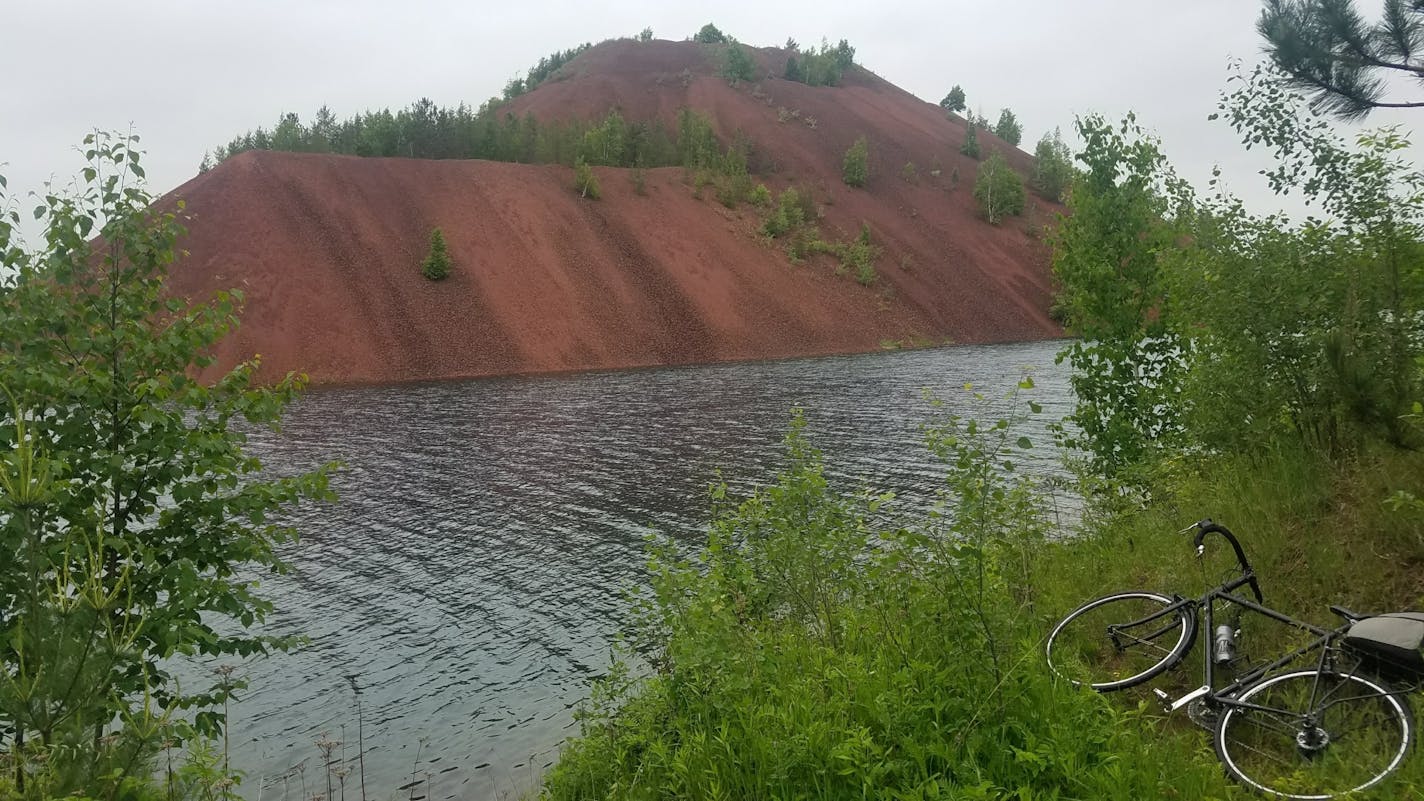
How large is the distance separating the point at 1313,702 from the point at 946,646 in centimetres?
202

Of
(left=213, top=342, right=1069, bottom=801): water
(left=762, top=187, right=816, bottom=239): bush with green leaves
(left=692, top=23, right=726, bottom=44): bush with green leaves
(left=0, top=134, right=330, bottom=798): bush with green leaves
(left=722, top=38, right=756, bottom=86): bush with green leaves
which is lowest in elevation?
(left=213, top=342, right=1069, bottom=801): water

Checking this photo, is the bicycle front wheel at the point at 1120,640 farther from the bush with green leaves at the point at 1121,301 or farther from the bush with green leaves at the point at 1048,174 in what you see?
the bush with green leaves at the point at 1048,174

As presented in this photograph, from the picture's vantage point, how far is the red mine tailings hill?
50.8 metres

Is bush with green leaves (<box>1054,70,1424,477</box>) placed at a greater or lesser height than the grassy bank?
greater

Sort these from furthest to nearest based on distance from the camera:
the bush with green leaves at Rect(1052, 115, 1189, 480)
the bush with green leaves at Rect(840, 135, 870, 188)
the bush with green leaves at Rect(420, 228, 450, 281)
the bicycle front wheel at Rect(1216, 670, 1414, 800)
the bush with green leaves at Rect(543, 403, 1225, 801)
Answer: the bush with green leaves at Rect(840, 135, 870, 188)
the bush with green leaves at Rect(420, 228, 450, 281)
the bush with green leaves at Rect(1052, 115, 1189, 480)
the bush with green leaves at Rect(543, 403, 1225, 801)
the bicycle front wheel at Rect(1216, 670, 1414, 800)

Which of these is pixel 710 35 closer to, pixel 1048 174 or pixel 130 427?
pixel 1048 174

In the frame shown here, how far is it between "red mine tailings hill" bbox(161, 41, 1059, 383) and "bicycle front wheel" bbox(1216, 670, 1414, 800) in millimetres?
41773

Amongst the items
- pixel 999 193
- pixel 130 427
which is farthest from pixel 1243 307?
pixel 999 193

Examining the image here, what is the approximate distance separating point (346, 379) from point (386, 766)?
1686 inches

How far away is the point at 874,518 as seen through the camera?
1473 centimetres

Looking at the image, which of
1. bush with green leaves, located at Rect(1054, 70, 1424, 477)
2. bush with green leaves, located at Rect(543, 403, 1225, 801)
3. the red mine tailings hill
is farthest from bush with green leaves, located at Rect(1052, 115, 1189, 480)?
the red mine tailings hill

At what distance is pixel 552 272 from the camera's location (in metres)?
60.5

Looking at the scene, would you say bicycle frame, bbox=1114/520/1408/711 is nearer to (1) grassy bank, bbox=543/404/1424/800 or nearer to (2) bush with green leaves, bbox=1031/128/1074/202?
(1) grassy bank, bbox=543/404/1424/800

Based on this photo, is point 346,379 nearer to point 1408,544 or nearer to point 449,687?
point 449,687
